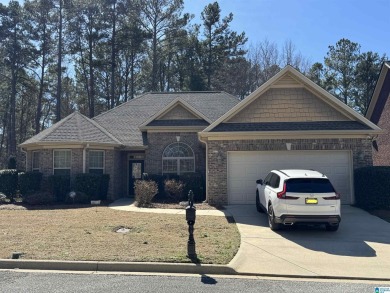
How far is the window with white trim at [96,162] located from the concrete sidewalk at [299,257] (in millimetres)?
10120

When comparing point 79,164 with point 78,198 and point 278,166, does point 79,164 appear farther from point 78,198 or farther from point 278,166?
point 278,166

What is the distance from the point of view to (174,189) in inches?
695

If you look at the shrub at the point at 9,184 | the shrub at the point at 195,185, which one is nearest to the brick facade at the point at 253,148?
the shrub at the point at 195,185

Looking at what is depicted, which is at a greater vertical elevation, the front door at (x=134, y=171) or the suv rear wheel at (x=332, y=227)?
the front door at (x=134, y=171)

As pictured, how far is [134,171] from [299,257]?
1476 centimetres

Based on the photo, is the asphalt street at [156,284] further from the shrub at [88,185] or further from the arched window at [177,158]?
the arched window at [177,158]

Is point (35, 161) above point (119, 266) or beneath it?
above

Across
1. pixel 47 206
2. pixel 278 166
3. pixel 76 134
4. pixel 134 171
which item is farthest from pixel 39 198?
pixel 278 166

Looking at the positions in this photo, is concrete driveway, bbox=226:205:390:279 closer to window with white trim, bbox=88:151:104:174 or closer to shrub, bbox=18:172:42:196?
window with white trim, bbox=88:151:104:174

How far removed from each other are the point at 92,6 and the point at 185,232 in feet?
114

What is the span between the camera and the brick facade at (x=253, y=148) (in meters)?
15.3

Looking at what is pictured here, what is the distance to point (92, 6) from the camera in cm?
3869

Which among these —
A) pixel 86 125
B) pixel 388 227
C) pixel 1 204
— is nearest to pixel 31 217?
Result: pixel 1 204

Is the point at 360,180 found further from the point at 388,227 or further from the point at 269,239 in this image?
the point at 269,239
